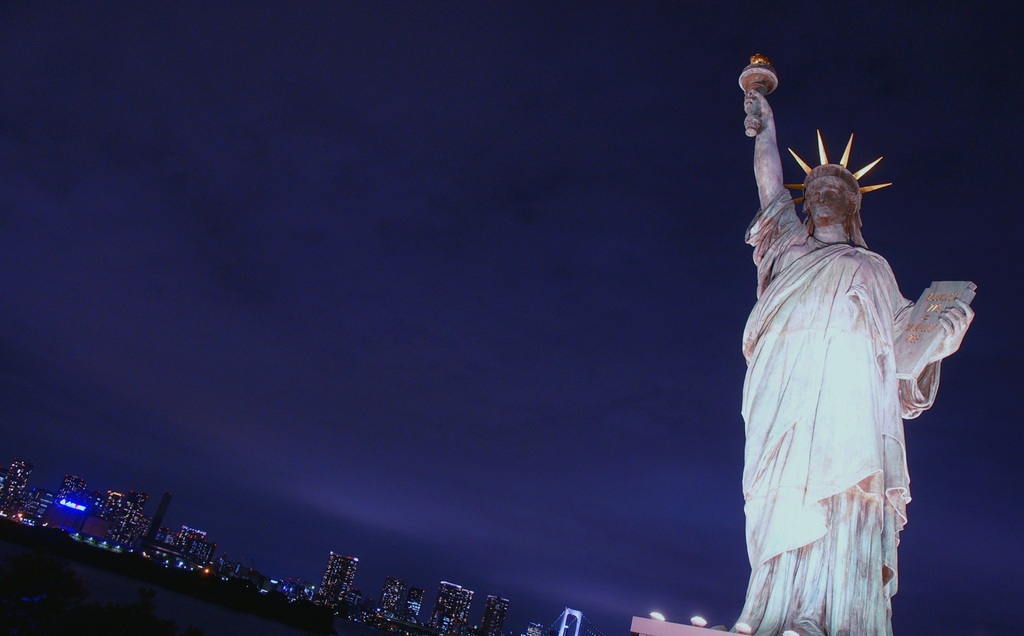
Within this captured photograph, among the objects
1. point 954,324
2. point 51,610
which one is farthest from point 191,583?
point 954,324

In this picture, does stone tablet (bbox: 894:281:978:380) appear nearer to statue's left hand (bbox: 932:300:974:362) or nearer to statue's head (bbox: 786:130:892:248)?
statue's left hand (bbox: 932:300:974:362)

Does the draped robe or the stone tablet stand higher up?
the stone tablet

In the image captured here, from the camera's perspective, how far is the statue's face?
287 inches

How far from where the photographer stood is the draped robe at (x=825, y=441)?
5.43m

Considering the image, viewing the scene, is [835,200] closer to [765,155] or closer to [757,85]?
[765,155]

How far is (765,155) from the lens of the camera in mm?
7852

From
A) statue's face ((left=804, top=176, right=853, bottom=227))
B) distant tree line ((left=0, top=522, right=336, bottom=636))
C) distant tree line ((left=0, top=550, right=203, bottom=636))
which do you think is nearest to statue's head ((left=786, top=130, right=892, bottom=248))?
statue's face ((left=804, top=176, right=853, bottom=227))

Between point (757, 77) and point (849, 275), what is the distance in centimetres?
299

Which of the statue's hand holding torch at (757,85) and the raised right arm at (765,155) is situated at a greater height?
the statue's hand holding torch at (757,85)

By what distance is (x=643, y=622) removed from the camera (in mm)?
5047

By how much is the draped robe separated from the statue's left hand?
16.7 inches

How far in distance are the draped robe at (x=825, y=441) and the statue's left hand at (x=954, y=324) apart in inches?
16.7

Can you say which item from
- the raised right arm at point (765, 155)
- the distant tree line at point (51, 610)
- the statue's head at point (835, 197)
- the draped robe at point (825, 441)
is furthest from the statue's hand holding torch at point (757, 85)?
the distant tree line at point (51, 610)

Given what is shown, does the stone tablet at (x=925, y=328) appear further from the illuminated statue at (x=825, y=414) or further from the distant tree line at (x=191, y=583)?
the distant tree line at (x=191, y=583)
